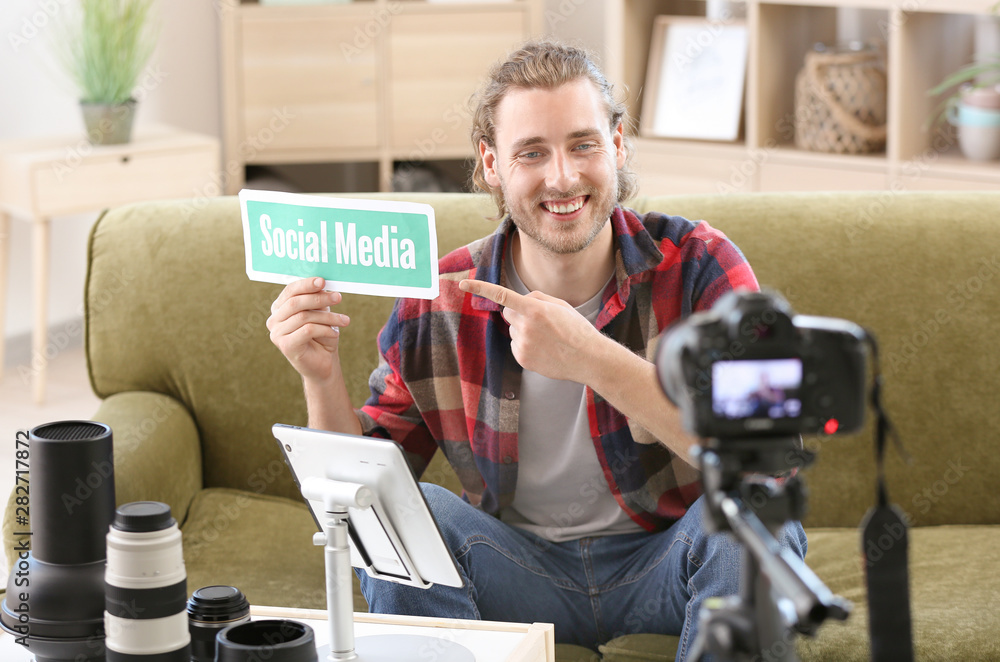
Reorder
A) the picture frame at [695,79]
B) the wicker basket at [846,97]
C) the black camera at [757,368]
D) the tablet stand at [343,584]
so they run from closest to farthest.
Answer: the black camera at [757,368]
the tablet stand at [343,584]
the wicker basket at [846,97]
the picture frame at [695,79]

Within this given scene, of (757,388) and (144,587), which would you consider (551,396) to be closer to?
(144,587)

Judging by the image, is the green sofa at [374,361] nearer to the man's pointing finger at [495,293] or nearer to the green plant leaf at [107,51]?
the man's pointing finger at [495,293]

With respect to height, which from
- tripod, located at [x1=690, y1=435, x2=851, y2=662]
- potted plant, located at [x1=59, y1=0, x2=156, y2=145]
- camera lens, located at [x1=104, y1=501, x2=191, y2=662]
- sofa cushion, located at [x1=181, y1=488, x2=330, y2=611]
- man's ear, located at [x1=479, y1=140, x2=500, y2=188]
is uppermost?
potted plant, located at [x1=59, y1=0, x2=156, y2=145]

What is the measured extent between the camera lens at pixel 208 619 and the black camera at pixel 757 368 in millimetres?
646

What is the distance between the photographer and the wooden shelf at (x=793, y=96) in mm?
3316

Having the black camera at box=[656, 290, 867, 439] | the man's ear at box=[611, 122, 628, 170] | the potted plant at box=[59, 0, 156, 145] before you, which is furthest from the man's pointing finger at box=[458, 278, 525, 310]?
the potted plant at box=[59, 0, 156, 145]

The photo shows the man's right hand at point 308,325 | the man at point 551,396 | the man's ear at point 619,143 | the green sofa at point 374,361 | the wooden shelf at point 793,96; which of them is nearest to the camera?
the man's right hand at point 308,325

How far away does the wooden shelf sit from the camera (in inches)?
131

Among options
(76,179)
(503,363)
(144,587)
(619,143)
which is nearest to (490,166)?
(619,143)

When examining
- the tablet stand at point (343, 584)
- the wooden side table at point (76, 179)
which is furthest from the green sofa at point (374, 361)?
the wooden side table at point (76, 179)

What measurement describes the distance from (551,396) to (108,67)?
96.5 inches

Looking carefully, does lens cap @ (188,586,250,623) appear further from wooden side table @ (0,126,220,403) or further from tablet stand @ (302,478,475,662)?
wooden side table @ (0,126,220,403)

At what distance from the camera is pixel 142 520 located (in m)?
1.06

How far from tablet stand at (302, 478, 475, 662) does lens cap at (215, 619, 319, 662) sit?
0.16ft
